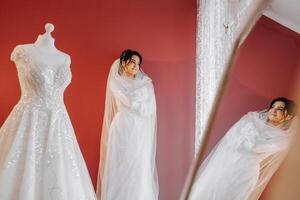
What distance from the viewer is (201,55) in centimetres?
317

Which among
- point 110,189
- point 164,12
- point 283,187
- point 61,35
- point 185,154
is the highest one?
point 164,12

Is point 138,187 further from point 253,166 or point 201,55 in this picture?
point 201,55

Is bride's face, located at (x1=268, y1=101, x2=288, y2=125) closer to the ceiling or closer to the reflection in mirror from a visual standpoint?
the reflection in mirror

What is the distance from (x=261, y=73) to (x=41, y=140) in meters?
1.59

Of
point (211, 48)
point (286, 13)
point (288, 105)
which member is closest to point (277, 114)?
point (288, 105)

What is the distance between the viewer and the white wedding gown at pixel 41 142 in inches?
76.2

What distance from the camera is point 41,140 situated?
2.12 meters

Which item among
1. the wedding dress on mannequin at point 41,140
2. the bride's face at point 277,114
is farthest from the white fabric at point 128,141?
the bride's face at point 277,114

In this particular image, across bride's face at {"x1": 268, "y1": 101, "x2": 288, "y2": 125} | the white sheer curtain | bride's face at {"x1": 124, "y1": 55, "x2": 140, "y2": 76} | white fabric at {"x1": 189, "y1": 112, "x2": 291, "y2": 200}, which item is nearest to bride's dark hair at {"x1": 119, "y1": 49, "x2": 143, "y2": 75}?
bride's face at {"x1": 124, "y1": 55, "x2": 140, "y2": 76}

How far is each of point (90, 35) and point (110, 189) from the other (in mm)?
967

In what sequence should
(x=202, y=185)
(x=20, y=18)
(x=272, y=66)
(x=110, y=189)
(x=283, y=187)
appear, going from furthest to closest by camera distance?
(x=272, y=66), (x=20, y=18), (x=202, y=185), (x=110, y=189), (x=283, y=187)

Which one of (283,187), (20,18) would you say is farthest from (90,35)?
(283,187)

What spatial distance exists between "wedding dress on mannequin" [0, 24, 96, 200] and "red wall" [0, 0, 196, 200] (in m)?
0.43

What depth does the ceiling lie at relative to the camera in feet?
10.2
